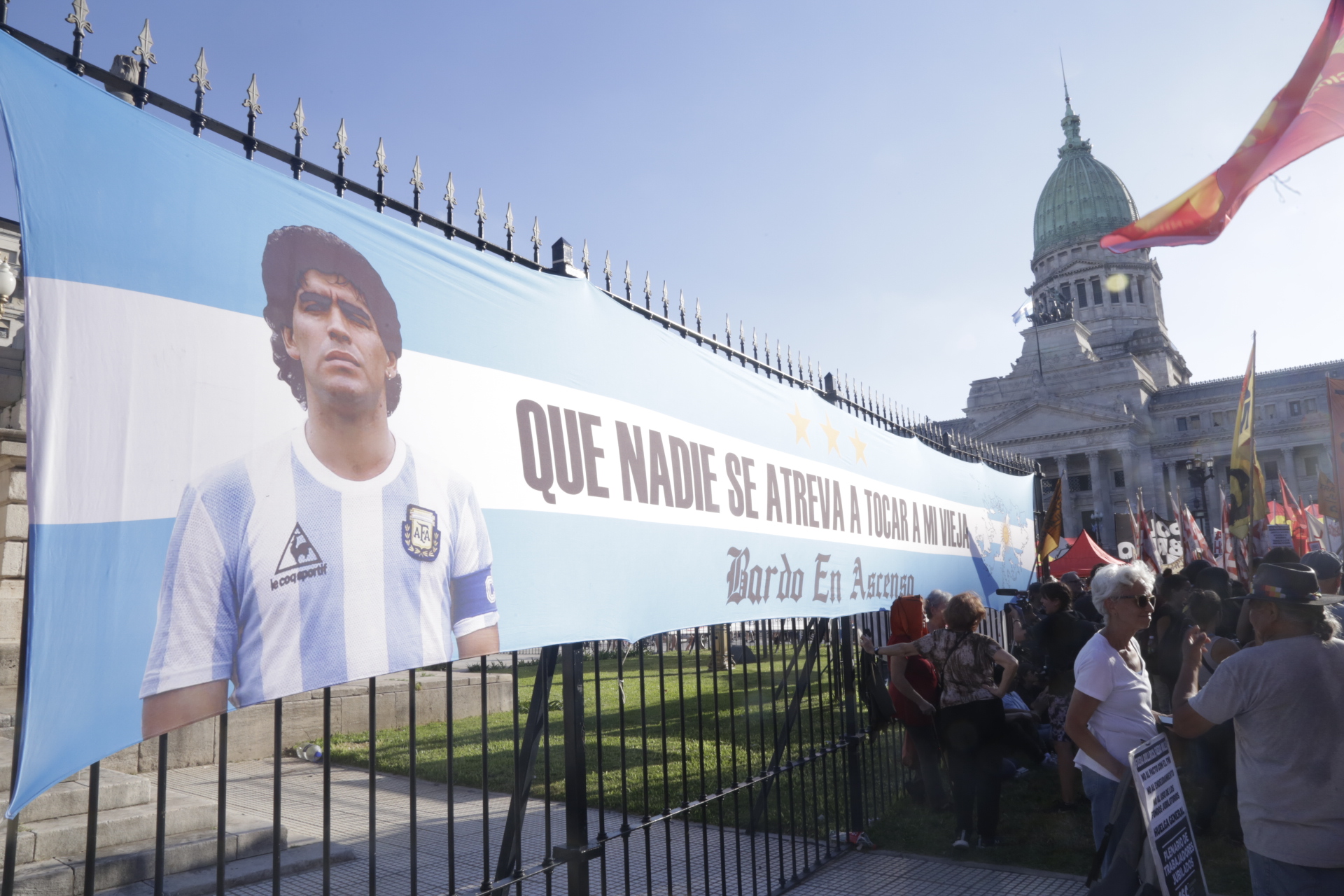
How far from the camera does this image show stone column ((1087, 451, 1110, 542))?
62500 mm

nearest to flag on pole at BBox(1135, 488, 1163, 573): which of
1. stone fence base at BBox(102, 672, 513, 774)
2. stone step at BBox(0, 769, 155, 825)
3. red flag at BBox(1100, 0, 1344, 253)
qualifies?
red flag at BBox(1100, 0, 1344, 253)

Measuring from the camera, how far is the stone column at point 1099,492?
6250 cm

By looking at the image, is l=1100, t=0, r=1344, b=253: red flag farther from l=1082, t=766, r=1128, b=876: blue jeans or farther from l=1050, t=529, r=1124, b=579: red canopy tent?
l=1050, t=529, r=1124, b=579: red canopy tent

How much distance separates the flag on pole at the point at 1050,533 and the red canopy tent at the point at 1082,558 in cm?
435

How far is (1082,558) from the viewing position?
17.4 meters

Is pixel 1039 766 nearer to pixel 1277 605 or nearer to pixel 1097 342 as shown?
pixel 1277 605

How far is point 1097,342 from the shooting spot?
8031cm

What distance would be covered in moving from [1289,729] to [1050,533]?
398 inches

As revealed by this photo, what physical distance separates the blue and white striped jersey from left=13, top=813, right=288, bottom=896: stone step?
2.31 metres

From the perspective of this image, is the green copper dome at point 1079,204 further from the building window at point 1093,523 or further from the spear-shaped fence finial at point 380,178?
the spear-shaped fence finial at point 380,178

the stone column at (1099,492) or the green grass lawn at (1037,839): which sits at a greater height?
the stone column at (1099,492)

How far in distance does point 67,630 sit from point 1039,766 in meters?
8.30

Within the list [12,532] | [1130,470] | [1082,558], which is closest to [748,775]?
[12,532]

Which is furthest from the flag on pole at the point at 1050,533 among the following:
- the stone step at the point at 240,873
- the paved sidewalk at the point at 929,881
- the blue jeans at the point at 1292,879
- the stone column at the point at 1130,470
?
the stone column at the point at 1130,470
